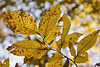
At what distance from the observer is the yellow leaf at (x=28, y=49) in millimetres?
218

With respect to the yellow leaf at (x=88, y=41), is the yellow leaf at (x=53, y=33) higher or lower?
higher

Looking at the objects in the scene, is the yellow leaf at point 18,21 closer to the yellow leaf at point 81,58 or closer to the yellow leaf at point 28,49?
the yellow leaf at point 28,49

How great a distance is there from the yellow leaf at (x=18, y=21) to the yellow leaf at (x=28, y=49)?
0.03 metres

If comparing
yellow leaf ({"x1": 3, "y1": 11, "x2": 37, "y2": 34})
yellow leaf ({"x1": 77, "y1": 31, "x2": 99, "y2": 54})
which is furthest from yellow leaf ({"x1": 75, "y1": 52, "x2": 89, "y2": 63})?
yellow leaf ({"x1": 3, "y1": 11, "x2": 37, "y2": 34})

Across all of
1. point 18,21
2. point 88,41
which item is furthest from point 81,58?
point 18,21

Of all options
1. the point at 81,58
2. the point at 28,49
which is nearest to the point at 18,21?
the point at 28,49

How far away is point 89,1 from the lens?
328 cm

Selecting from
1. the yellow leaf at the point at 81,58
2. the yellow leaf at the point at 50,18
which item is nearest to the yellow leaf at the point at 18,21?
the yellow leaf at the point at 50,18

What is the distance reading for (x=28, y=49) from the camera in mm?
221

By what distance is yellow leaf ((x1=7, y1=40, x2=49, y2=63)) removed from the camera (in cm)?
22

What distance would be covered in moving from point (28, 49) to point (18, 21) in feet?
0.21

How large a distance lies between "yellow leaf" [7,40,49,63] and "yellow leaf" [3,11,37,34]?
1.0 inches

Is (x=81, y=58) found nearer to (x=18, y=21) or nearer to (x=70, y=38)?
(x=70, y=38)

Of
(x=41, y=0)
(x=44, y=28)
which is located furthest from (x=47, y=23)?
(x=41, y=0)
